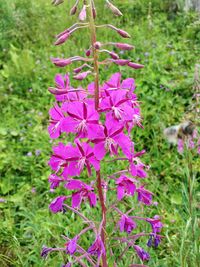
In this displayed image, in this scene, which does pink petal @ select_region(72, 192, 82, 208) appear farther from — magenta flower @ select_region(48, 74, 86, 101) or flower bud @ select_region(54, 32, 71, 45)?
flower bud @ select_region(54, 32, 71, 45)

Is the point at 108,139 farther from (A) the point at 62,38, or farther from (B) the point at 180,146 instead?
(B) the point at 180,146

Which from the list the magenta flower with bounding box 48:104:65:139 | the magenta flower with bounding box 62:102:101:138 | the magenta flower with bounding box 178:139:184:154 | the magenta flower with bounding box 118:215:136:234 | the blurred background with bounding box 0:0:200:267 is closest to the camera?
the magenta flower with bounding box 62:102:101:138

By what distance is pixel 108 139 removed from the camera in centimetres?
162

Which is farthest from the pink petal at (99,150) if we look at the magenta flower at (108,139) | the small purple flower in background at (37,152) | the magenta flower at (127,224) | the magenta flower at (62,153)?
the small purple flower in background at (37,152)

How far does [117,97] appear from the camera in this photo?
1.64 m

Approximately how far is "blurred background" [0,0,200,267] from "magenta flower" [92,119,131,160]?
28.8 inches

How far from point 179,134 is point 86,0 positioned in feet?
7.79

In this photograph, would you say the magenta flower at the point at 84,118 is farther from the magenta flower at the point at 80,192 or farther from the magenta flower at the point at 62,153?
the magenta flower at the point at 80,192

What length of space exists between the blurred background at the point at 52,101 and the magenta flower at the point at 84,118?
2.72 ft

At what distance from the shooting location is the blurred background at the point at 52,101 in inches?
116

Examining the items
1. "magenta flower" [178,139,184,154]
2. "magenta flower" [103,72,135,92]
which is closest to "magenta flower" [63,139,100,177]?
"magenta flower" [103,72,135,92]

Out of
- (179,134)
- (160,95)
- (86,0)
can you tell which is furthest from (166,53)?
(86,0)

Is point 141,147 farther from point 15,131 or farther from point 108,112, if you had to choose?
point 108,112

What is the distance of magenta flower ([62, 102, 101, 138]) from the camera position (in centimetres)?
161
